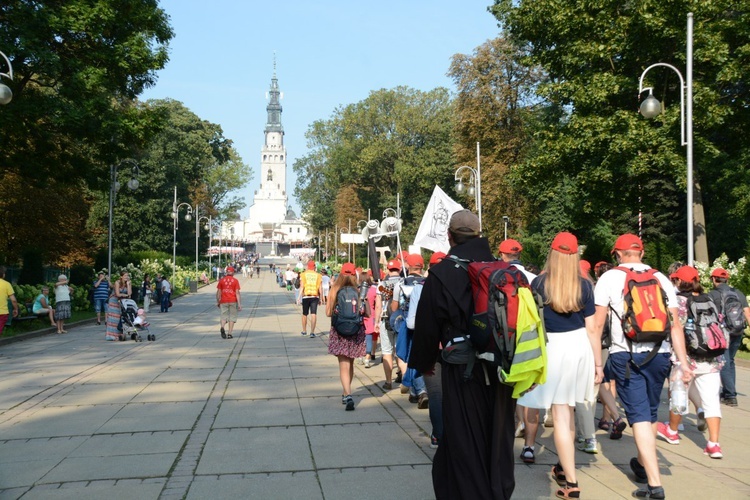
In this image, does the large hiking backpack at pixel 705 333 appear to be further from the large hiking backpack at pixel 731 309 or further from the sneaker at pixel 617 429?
the large hiking backpack at pixel 731 309

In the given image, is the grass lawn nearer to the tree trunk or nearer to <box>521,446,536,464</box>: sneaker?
<box>521,446,536,464</box>: sneaker

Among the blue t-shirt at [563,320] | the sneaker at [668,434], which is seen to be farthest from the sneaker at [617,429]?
the blue t-shirt at [563,320]

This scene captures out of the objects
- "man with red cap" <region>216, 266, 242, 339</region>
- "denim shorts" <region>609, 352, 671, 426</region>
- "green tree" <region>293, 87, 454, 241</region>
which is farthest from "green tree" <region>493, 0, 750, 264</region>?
"green tree" <region>293, 87, 454, 241</region>

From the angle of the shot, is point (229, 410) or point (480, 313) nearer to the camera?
point (480, 313)

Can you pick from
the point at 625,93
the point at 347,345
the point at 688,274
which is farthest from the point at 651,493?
the point at 625,93

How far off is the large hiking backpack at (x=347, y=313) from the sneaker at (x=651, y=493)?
428 centimetres

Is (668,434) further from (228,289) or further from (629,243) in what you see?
(228,289)

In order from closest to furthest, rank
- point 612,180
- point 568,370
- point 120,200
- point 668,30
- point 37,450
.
Result: point 568,370 → point 37,450 → point 668,30 → point 612,180 → point 120,200

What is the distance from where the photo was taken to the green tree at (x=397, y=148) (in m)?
66.6

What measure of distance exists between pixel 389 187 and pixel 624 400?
219ft

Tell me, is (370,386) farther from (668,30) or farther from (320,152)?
(320,152)

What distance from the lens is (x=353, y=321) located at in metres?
9.20

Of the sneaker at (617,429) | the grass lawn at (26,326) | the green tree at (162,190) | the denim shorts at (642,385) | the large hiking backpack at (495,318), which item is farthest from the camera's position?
the green tree at (162,190)

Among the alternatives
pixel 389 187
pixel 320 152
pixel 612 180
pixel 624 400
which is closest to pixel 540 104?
pixel 612 180
